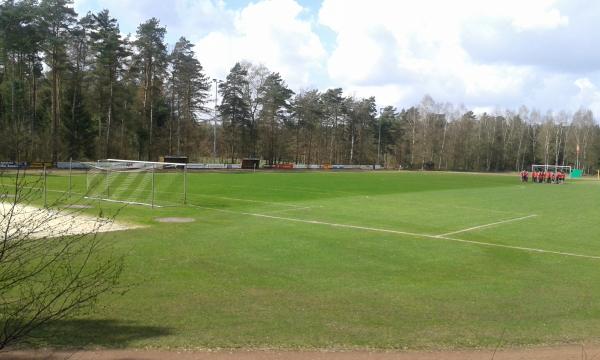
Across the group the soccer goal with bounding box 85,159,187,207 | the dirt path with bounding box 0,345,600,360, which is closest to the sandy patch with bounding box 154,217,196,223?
the soccer goal with bounding box 85,159,187,207

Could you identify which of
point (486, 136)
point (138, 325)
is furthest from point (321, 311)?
point (486, 136)

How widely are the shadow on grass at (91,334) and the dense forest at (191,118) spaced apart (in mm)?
5359

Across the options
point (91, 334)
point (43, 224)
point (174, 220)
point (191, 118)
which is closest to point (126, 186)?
point (174, 220)

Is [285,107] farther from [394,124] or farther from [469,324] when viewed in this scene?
[469,324]

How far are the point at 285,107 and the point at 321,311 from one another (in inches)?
3548

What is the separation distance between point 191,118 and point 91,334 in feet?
267

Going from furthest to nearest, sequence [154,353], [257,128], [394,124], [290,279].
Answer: [394,124] < [257,128] < [290,279] < [154,353]

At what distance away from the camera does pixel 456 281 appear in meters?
11.6

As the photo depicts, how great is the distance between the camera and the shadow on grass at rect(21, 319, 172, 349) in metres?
6.48

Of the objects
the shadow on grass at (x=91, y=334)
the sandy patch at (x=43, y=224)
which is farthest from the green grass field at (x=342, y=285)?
the sandy patch at (x=43, y=224)

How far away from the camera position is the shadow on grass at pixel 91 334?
648 cm

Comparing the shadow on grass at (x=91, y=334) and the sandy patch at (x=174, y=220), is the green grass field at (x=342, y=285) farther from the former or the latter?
the sandy patch at (x=174, y=220)

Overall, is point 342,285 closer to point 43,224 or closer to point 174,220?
point 43,224

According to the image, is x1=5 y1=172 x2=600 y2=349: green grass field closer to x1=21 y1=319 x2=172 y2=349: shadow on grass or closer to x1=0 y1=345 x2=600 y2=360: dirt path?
x1=21 y1=319 x2=172 y2=349: shadow on grass
